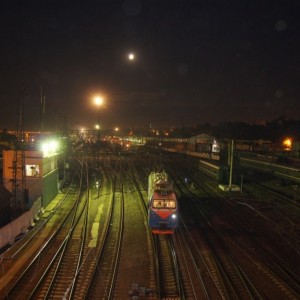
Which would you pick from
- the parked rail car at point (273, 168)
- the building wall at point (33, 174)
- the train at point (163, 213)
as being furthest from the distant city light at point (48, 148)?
the parked rail car at point (273, 168)

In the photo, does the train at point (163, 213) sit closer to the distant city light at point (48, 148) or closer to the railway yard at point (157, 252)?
the railway yard at point (157, 252)

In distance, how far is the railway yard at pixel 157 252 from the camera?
1283 centimetres


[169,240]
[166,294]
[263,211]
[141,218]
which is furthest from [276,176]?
[166,294]

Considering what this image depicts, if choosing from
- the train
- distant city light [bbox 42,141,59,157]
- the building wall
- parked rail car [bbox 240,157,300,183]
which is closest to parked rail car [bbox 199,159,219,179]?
parked rail car [bbox 240,157,300,183]

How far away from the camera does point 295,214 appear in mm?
22875

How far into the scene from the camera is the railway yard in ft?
42.1

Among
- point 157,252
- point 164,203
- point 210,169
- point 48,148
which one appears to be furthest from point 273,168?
point 157,252

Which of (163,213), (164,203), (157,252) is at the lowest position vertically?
(157,252)

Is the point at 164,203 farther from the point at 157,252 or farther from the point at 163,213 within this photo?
the point at 157,252

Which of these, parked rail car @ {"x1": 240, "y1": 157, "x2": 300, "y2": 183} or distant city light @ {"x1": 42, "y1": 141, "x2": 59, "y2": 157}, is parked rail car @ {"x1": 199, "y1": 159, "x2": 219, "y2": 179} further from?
distant city light @ {"x1": 42, "y1": 141, "x2": 59, "y2": 157}

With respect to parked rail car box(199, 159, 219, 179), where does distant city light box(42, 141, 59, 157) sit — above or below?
above

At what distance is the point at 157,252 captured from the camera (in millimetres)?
16578

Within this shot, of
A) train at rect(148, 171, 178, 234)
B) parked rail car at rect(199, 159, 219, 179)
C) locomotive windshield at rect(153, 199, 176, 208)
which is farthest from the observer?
parked rail car at rect(199, 159, 219, 179)

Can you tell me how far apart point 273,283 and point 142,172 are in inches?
1275
